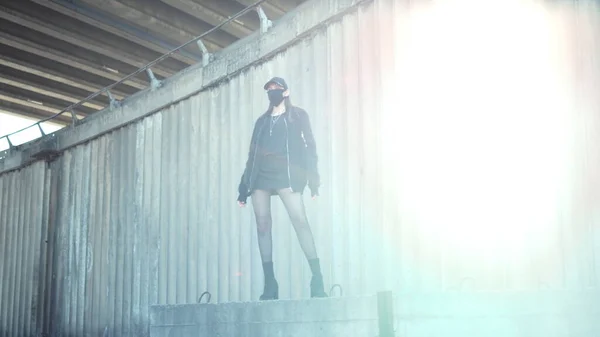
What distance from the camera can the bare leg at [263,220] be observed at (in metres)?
9.36

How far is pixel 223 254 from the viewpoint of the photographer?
1048 centimetres

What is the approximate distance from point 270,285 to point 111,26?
25.5 ft

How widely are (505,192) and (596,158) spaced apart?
89 centimetres

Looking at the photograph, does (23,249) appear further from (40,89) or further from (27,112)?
(27,112)

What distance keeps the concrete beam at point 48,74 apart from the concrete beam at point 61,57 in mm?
637

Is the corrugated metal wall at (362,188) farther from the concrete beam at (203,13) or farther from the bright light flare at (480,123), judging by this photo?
the concrete beam at (203,13)

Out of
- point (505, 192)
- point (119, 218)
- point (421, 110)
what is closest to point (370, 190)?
point (421, 110)

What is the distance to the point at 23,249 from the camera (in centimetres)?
1523

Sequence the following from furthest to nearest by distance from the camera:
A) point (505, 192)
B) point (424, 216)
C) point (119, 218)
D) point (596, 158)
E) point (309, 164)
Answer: point (119, 218) → point (309, 164) → point (424, 216) → point (505, 192) → point (596, 158)

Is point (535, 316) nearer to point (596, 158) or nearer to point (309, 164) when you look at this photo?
point (596, 158)

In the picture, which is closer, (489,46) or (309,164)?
(489,46)


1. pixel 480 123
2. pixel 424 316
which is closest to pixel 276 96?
pixel 480 123

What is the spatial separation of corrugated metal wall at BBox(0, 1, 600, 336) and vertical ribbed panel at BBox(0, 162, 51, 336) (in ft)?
3.40

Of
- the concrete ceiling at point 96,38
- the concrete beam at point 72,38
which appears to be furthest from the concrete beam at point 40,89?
the concrete beam at point 72,38
